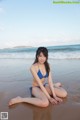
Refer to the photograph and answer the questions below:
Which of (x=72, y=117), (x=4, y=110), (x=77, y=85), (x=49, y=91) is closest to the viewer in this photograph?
(x=72, y=117)

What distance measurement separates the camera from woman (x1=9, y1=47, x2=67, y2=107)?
433cm

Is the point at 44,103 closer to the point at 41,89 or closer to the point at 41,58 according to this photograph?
the point at 41,89

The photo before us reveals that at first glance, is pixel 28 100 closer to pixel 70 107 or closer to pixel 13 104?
pixel 13 104

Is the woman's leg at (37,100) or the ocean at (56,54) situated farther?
the ocean at (56,54)

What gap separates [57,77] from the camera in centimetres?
688

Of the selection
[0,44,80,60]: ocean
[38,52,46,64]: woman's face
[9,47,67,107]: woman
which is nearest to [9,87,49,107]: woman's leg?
[9,47,67,107]: woman

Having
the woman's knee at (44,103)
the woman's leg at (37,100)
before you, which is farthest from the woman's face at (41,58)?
the woman's knee at (44,103)

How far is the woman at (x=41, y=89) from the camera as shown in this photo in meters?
4.33

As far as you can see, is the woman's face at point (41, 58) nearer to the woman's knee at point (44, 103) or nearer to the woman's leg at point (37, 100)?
the woman's leg at point (37, 100)

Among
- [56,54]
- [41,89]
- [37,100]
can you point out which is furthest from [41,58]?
[56,54]

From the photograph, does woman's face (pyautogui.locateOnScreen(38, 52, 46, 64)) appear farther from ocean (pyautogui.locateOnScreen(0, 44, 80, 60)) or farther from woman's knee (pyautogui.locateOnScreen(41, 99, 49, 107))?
ocean (pyautogui.locateOnScreen(0, 44, 80, 60))

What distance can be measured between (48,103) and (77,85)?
1.61 meters

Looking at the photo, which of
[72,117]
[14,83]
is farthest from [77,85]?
[72,117]

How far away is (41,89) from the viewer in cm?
462
